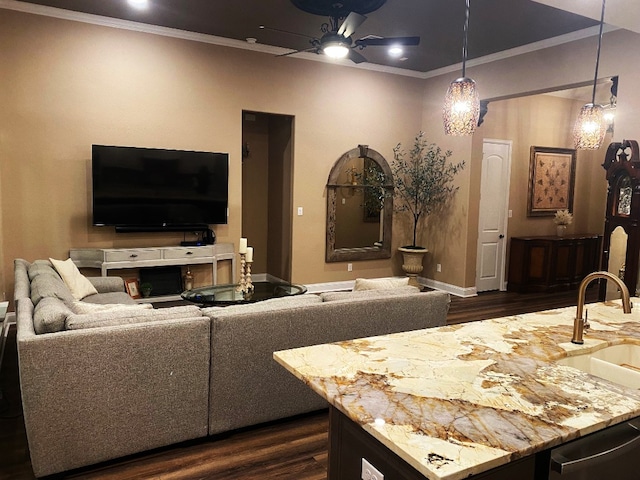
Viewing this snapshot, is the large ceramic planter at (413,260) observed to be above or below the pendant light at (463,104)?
below

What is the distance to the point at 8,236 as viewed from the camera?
16.6 feet

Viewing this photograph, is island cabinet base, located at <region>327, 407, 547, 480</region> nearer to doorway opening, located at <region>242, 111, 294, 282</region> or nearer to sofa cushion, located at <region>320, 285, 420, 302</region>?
sofa cushion, located at <region>320, 285, 420, 302</region>

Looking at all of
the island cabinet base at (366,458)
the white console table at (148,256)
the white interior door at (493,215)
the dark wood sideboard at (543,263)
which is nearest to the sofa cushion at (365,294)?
the island cabinet base at (366,458)

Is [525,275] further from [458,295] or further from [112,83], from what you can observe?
[112,83]

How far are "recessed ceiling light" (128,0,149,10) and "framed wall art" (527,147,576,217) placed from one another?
5.96 meters

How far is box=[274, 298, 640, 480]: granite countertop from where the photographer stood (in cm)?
119

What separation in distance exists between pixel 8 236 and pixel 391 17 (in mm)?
4721

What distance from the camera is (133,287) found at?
559cm

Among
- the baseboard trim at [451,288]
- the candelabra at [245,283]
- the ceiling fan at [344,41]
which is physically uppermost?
the ceiling fan at [344,41]

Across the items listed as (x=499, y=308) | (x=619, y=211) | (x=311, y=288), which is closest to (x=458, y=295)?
(x=499, y=308)

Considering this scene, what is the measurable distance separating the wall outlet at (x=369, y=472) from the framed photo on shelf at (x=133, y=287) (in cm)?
475

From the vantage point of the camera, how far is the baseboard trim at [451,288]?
275 inches

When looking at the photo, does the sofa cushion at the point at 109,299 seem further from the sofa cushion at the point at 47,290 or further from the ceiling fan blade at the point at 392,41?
the ceiling fan blade at the point at 392,41

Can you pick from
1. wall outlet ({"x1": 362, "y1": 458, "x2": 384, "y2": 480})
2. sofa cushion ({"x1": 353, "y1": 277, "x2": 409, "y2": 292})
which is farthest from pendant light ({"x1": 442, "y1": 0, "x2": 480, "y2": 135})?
wall outlet ({"x1": 362, "y1": 458, "x2": 384, "y2": 480})
